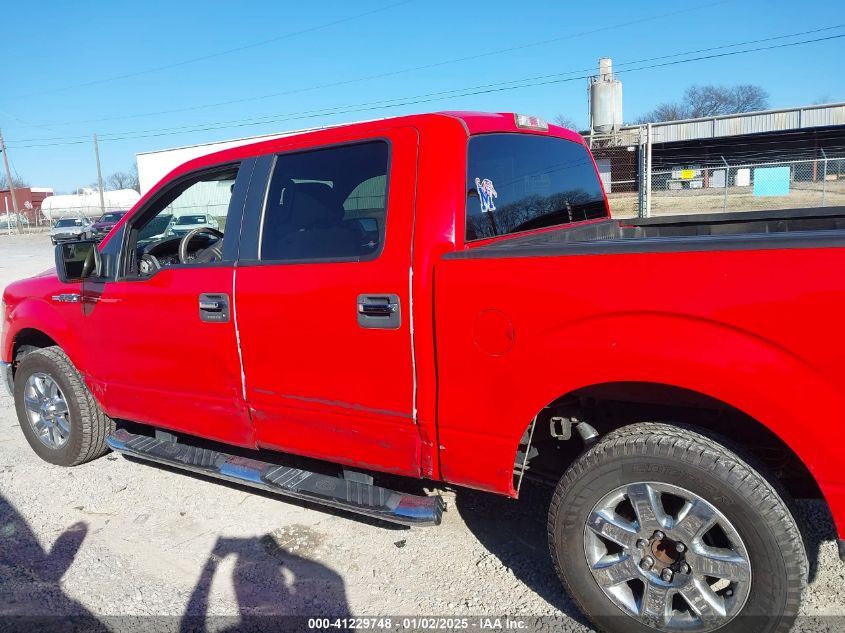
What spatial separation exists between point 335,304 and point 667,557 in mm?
1658

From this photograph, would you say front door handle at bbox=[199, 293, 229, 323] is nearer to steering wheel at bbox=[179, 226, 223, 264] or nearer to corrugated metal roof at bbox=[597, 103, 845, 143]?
steering wheel at bbox=[179, 226, 223, 264]

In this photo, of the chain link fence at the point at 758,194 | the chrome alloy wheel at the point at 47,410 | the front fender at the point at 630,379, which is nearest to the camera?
the front fender at the point at 630,379

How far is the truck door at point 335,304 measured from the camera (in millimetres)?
2918

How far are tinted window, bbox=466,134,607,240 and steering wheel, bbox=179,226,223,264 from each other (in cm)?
145

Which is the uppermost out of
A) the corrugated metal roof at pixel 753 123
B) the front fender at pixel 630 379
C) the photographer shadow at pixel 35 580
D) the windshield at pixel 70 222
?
the corrugated metal roof at pixel 753 123

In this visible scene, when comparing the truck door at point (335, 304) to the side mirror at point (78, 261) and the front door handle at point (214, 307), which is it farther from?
the side mirror at point (78, 261)

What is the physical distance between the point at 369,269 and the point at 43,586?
2193 millimetres

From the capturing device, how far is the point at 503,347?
8.63ft

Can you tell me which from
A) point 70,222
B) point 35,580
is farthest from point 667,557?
point 70,222

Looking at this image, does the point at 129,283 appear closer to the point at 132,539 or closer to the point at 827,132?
the point at 132,539

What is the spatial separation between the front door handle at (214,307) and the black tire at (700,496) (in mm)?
1835

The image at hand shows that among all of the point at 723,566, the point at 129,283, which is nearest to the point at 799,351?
the point at 723,566

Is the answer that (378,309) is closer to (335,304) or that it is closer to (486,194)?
(335,304)

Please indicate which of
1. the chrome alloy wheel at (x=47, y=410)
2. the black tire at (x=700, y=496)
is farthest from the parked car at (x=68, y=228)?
the black tire at (x=700, y=496)
